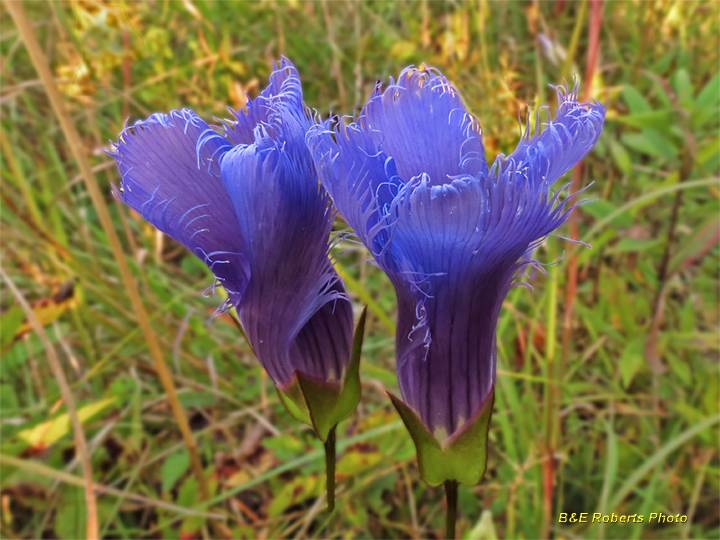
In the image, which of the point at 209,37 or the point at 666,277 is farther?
the point at 209,37

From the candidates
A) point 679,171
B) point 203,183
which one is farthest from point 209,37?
point 203,183

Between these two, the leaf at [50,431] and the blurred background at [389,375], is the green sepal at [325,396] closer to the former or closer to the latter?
the blurred background at [389,375]

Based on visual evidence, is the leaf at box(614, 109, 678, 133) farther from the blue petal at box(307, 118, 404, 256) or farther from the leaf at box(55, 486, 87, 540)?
the leaf at box(55, 486, 87, 540)

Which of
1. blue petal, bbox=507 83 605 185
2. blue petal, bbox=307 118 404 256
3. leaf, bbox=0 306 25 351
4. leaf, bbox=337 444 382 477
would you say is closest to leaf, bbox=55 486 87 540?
leaf, bbox=0 306 25 351

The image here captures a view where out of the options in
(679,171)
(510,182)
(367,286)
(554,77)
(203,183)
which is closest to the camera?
(510,182)

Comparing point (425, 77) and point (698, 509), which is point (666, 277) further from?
point (425, 77)

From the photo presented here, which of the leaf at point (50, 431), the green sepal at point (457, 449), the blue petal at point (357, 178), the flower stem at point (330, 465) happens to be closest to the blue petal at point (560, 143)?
the blue petal at point (357, 178)

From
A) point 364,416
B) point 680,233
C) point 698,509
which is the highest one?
point 680,233

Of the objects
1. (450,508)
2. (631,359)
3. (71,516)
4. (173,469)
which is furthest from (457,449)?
(71,516)
